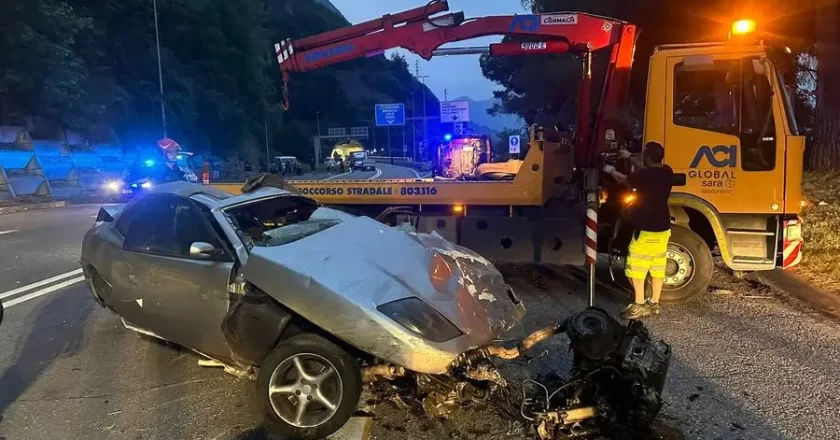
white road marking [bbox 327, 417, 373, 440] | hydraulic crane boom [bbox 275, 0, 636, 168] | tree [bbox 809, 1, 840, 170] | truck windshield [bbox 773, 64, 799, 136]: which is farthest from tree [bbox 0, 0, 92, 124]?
truck windshield [bbox 773, 64, 799, 136]

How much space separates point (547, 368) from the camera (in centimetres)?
457

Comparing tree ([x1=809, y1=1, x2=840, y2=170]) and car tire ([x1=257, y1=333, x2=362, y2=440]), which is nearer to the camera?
car tire ([x1=257, y1=333, x2=362, y2=440])

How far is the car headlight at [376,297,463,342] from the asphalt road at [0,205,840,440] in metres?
0.66

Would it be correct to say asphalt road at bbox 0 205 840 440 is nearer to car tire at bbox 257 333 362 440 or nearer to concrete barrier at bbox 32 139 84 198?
car tire at bbox 257 333 362 440

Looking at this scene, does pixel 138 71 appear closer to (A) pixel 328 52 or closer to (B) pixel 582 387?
(A) pixel 328 52

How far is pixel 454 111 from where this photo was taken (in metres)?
53.1

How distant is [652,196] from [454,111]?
4837 cm

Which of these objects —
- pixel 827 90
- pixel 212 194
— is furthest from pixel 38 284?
pixel 827 90

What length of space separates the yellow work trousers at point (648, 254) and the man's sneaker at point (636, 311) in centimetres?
32

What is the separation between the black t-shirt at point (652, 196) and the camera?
5.65m

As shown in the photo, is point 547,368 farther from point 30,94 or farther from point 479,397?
point 30,94

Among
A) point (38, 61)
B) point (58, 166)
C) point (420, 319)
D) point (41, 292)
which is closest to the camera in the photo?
point (420, 319)

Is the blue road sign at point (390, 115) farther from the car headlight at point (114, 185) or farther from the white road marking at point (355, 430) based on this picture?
the white road marking at point (355, 430)

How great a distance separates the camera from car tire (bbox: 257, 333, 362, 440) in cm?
346
